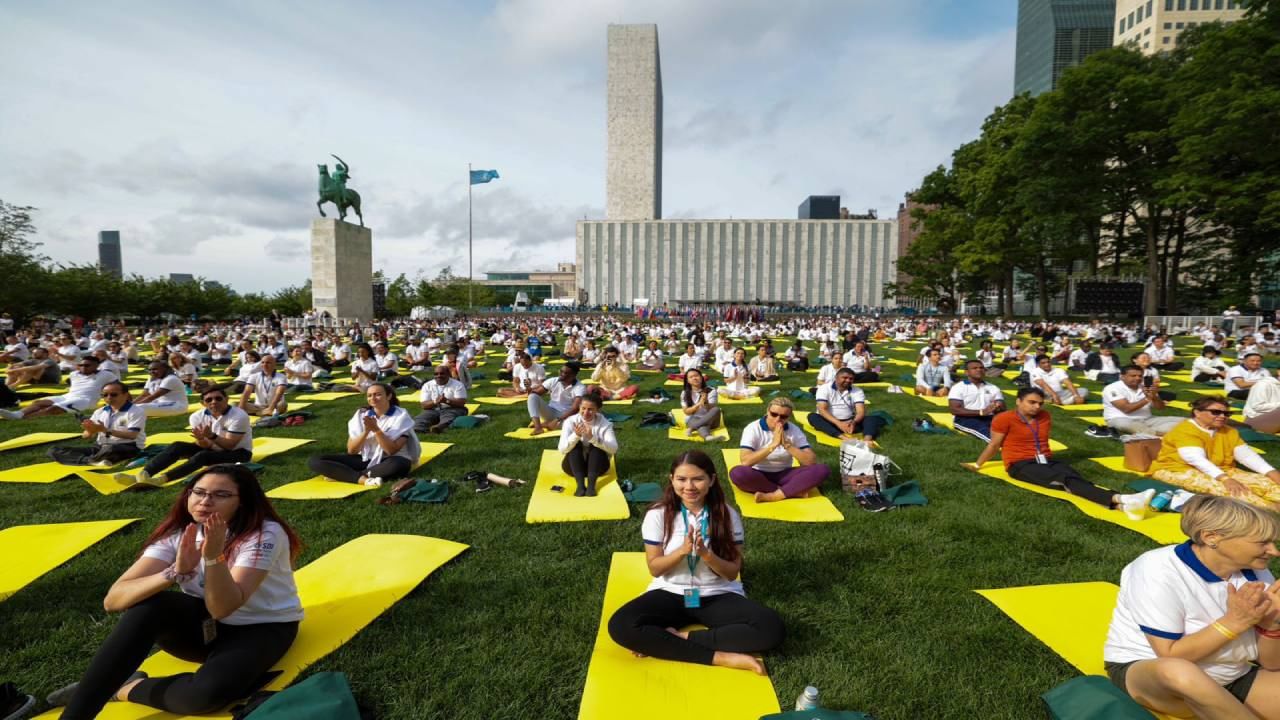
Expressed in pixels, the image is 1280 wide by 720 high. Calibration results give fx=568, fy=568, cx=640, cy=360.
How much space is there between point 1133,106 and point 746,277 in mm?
71476

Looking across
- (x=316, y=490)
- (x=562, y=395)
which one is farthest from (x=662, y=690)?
(x=562, y=395)

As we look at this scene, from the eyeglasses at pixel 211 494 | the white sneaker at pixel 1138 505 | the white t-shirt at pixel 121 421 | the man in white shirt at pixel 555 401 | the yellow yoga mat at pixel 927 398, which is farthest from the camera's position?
the yellow yoga mat at pixel 927 398

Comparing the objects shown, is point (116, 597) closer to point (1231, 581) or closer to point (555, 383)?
point (1231, 581)

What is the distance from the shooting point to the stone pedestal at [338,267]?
3325cm

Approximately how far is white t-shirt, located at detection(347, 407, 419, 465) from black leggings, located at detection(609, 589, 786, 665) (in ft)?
Answer: 13.5

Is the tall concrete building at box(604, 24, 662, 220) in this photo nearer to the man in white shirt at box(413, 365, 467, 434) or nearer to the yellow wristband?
the man in white shirt at box(413, 365, 467, 434)

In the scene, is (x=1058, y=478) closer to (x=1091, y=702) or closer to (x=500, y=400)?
(x=1091, y=702)

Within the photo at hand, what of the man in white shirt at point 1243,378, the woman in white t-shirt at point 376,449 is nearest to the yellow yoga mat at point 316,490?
the woman in white t-shirt at point 376,449

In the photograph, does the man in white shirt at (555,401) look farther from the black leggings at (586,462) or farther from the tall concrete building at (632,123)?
the tall concrete building at (632,123)

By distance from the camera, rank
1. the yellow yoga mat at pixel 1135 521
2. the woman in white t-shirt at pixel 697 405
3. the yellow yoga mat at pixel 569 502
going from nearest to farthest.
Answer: the yellow yoga mat at pixel 1135 521
the yellow yoga mat at pixel 569 502
the woman in white t-shirt at pixel 697 405

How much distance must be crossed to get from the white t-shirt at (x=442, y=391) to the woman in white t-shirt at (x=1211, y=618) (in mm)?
9200

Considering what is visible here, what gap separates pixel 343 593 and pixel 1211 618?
4826 mm

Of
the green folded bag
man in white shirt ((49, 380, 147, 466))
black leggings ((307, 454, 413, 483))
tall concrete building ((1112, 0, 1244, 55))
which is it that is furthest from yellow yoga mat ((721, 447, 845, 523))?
tall concrete building ((1112, 0, 1244, 55))

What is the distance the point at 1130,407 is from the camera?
8.04 metres
